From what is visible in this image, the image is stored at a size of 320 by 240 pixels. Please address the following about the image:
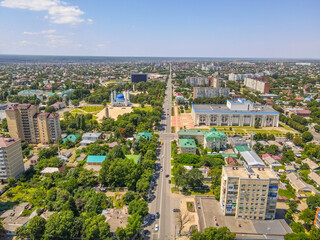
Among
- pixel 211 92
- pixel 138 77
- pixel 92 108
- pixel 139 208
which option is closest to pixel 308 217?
Result: pixel 139 208

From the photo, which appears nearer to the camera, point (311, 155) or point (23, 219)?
point (23, 219)

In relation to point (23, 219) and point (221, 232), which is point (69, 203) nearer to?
point (23, 219)

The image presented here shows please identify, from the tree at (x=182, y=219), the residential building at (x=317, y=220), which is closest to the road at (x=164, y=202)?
the tree at (x=182, y=219)

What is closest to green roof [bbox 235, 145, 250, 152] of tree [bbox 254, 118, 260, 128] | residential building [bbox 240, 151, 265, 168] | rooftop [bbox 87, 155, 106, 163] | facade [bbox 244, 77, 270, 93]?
residential building [bbox 240, 151, 265, 168]

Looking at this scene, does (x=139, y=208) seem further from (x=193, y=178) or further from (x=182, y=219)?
(x=193, y=178)

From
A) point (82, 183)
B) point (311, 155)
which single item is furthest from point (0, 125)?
point (311, 155)

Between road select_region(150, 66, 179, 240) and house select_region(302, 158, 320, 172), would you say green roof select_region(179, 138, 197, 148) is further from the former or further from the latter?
house select_region(302, 158, 320, 172)

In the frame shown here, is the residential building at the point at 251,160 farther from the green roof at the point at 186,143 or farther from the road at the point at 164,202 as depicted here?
the road at the point at 164,202
